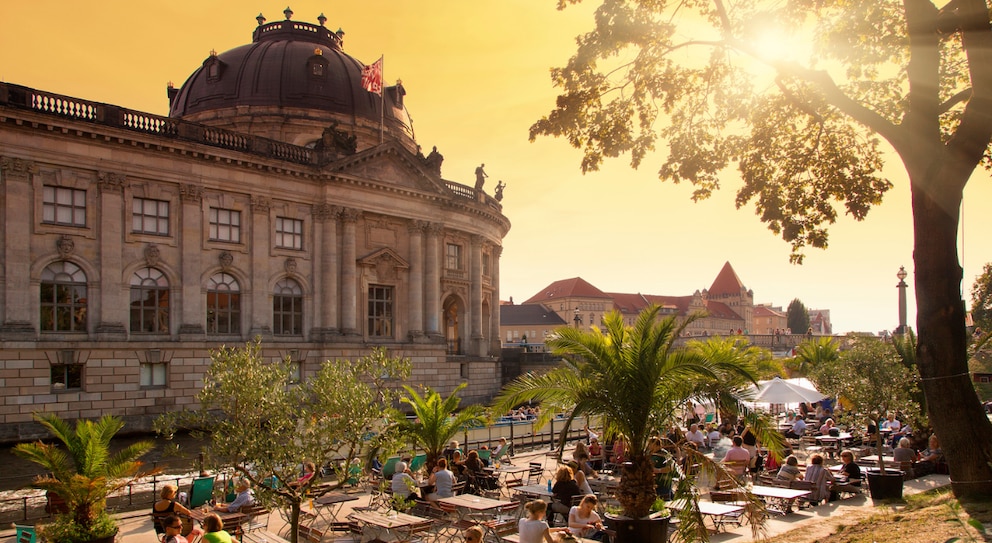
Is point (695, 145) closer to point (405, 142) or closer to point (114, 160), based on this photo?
point (114, 160)

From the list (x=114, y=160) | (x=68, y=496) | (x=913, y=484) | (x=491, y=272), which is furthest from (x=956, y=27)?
(x=491, y=272)

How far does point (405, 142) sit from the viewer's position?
5766cm

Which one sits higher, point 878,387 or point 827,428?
point 878,387

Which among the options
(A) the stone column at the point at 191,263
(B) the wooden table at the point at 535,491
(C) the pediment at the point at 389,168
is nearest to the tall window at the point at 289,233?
(C) the pediment at the point at 389,168

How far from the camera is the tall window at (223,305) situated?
1506 inches

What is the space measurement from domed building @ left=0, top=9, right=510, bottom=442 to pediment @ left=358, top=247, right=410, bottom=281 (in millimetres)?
82

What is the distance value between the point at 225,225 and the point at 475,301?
1805 cm

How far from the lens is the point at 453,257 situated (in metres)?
50.7

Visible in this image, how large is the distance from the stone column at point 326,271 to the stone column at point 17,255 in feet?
45.3

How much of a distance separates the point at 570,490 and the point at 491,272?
40.8 m

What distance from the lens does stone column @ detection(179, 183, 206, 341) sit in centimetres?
3688

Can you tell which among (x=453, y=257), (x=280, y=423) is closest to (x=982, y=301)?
(x=453, y=257)

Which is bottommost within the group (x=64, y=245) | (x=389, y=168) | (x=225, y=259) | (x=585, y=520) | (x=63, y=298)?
(x=585, y=520)

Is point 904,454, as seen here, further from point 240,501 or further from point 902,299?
point 902,299
